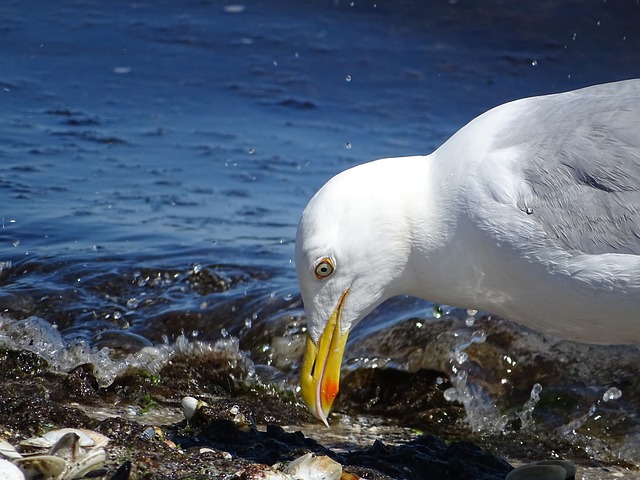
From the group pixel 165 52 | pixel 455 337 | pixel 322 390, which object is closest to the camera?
pixel 322 390

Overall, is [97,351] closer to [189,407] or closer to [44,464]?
[189,407]

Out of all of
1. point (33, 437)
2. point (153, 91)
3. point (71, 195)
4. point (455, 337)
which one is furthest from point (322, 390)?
point (153, 91)

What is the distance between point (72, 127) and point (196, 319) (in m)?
3.97

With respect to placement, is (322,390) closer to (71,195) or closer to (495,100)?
(71,195)

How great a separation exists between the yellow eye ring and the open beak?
20cm

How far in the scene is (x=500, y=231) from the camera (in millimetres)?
4711

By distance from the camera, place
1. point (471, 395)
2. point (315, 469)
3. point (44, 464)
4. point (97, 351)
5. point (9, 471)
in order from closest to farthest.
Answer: point (9, 471) → point (44, 464) → point (315, 469) → point (471, 395) → point (97, 351)

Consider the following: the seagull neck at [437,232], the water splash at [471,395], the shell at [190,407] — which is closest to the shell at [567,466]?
the seagull neck at [437,232]

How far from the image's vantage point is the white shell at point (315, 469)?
14.9 feet

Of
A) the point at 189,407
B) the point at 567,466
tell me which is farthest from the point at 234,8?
the point at 567,466

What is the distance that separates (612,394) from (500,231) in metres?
1.89

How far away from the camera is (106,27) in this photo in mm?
13375

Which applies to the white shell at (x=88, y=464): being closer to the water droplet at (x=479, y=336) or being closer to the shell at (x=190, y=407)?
the shell at (x=190, y=407)

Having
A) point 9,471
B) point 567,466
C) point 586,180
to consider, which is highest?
point 586,180
